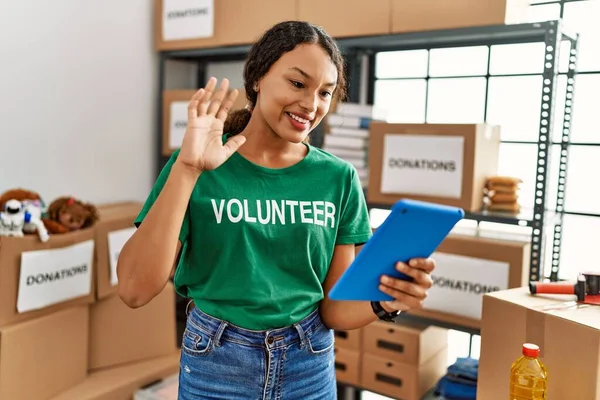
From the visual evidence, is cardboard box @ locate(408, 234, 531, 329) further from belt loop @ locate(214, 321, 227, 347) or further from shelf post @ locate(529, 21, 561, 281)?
belt loop @ locate(214, 321, 227, 347)

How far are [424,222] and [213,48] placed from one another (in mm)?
2004

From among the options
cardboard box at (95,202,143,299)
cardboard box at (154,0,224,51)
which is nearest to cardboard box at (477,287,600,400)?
cardboard box at (95,202,143,299)

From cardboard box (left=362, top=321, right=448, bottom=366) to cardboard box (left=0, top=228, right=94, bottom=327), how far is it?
3.52 ft

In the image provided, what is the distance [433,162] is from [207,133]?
1159 mm

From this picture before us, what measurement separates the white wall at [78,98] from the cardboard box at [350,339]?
1269mm

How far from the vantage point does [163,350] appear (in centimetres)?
239

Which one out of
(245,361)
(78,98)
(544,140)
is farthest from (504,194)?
(78,98)

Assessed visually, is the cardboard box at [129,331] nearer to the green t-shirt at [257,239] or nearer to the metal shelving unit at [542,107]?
the metal shelving unit at [542,107]

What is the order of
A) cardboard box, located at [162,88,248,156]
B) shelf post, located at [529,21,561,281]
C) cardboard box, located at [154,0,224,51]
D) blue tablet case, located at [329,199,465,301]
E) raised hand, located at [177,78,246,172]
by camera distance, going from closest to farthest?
blue tablet case, located at [329,199,465,301] < raised hand, located at [177,78,246,172] < shelf post, located at [529,21,561,281] < cardboard box, located at [154,0,224,51] < cardboard box, located at [162,88,248,156]

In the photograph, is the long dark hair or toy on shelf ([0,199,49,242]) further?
toy on shelf ([0,199,49,242])

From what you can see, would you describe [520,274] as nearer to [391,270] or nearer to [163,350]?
[391,270]

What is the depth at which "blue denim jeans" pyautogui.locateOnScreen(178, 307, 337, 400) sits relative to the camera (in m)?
1.11

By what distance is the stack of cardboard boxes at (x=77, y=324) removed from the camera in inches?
70.7

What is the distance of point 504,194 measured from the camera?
6.40 feet
